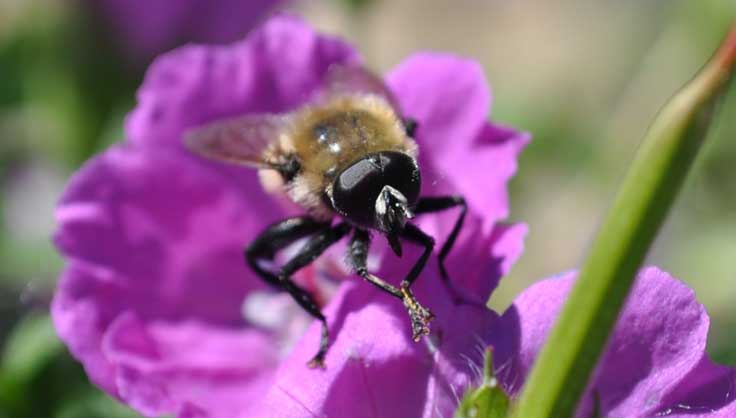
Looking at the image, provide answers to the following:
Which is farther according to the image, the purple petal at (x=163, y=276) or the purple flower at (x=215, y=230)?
the purple petal at (x=163, y=276)

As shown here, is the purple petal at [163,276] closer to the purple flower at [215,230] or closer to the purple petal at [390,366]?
the purple flower at [215,230]

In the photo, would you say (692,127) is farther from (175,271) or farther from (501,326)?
(175,271)

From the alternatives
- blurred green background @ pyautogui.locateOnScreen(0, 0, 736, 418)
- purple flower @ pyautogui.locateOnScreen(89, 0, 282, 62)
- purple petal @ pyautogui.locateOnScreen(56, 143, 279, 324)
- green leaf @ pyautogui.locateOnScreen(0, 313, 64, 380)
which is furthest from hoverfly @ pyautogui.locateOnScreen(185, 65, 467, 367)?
purple flower @ pyautogui.locateOnScreen(89, 0, 282, 62)

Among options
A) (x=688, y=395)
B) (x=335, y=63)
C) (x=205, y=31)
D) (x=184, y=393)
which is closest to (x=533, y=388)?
(x=688, y=395)

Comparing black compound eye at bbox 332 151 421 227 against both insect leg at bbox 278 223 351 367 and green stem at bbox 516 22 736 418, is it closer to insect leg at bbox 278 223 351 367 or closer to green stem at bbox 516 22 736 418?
insect leg at bbox 278 223 351 367

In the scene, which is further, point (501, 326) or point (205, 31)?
point (205, 31)

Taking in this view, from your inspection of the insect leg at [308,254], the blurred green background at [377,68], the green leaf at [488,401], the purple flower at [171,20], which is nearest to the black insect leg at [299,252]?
the insect leg at [308,254]

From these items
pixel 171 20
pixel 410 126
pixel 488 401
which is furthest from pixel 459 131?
pixel 171 20
